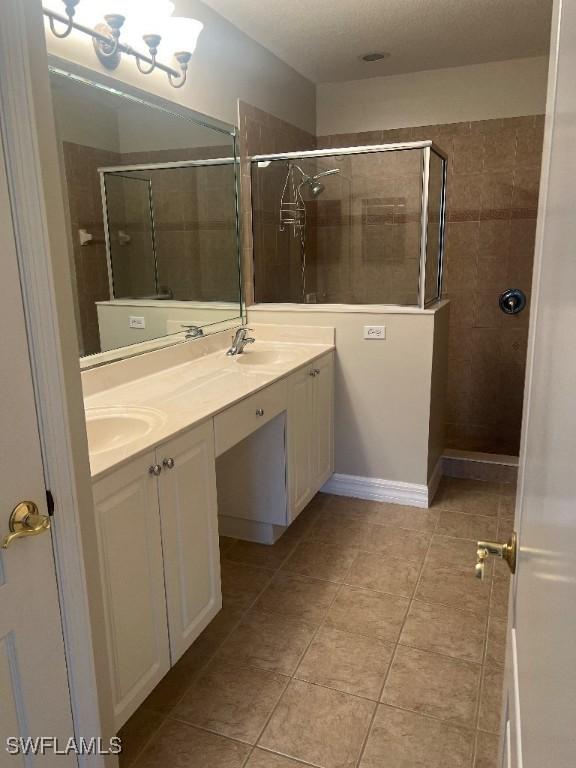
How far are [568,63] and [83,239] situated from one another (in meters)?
1.84

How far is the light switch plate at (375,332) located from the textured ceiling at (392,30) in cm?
157

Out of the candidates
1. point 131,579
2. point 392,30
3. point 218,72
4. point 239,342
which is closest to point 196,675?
point 131,579

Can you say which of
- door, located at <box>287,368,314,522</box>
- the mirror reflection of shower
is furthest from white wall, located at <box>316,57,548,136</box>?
door, located at <box>287,368,314,522</box>

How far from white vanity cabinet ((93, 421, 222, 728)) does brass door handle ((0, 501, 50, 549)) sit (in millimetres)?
374

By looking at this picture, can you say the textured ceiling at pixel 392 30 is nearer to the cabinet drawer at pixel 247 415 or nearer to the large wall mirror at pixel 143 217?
the large wall mirror at pixel 143 217

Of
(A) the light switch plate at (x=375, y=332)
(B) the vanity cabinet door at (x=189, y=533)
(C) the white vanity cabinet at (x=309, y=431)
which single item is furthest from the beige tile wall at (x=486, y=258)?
(B) the vanity cabinet door at (x=189, y=533)

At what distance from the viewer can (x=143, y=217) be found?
2.46m

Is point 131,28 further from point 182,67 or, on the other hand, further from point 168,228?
point 168,228

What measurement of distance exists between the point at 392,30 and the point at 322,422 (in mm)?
2168

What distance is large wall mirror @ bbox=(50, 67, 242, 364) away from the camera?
6.77 ft

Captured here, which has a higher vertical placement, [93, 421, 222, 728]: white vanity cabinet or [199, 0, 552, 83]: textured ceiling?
[199, 0, 552, 83]: textured ceiling

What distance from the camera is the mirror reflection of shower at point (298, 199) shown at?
3.41m
